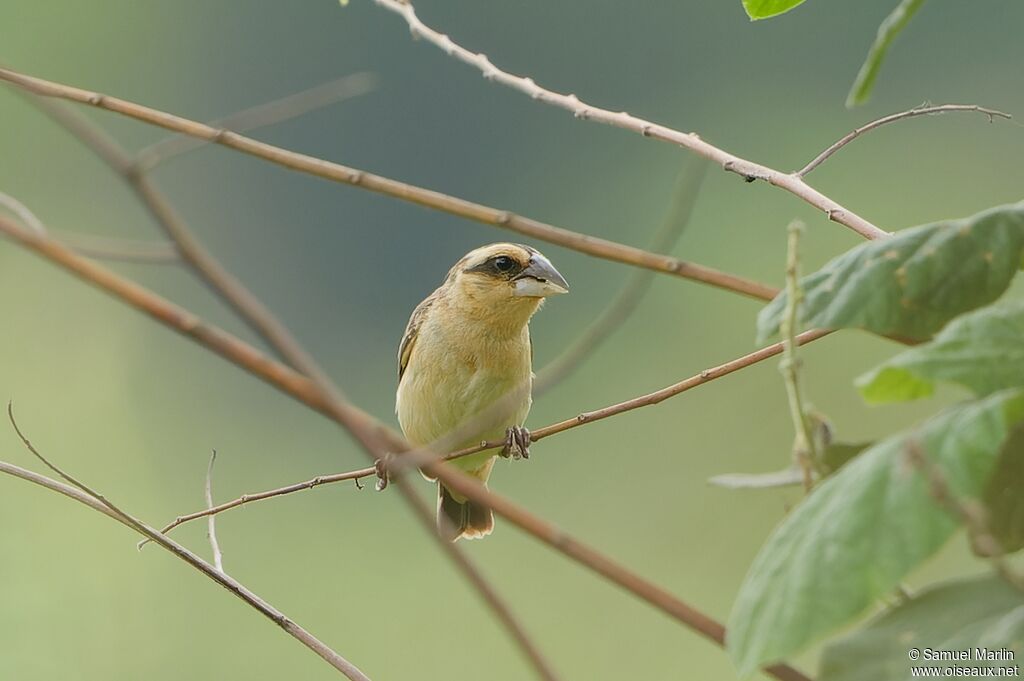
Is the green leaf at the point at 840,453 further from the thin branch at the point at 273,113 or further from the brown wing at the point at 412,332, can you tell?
the brown wing at the point at 412,332

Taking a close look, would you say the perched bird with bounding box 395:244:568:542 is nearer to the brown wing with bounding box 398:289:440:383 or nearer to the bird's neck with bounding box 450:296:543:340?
the bird's neck with bounding box 450:296:543:340

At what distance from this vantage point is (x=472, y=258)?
3949mm

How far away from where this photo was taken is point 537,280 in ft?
12.2

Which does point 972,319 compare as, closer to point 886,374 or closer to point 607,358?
point 886,374

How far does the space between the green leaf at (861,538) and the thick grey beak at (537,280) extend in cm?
273

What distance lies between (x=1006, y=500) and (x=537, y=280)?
2.75 metres

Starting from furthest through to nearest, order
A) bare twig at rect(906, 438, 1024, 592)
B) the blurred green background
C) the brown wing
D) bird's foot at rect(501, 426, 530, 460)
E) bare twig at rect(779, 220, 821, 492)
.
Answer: the blurred green background
the brown wing
bird's foot at rect(501, 426, 530, 460)
bare twig at rect(779, 220, 821, 492)
bare twig at rect(906, 438, 1024, 592)

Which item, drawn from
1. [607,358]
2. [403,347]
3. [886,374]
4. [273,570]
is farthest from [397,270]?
[886,374]

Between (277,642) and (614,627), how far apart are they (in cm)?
419

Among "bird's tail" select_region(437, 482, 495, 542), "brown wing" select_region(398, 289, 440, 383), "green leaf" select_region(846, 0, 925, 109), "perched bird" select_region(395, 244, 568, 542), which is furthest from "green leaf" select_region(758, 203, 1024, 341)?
"bird's tail" select_region(437, 482, 495, 542)

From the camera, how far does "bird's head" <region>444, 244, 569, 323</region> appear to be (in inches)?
146

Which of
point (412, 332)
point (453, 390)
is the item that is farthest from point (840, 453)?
point (412, 332)

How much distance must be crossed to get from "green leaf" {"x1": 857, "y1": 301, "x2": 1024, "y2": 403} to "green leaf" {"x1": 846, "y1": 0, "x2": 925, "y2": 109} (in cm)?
19

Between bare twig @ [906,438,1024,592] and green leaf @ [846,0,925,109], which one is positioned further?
green leaf @ [846,0,925,109]
